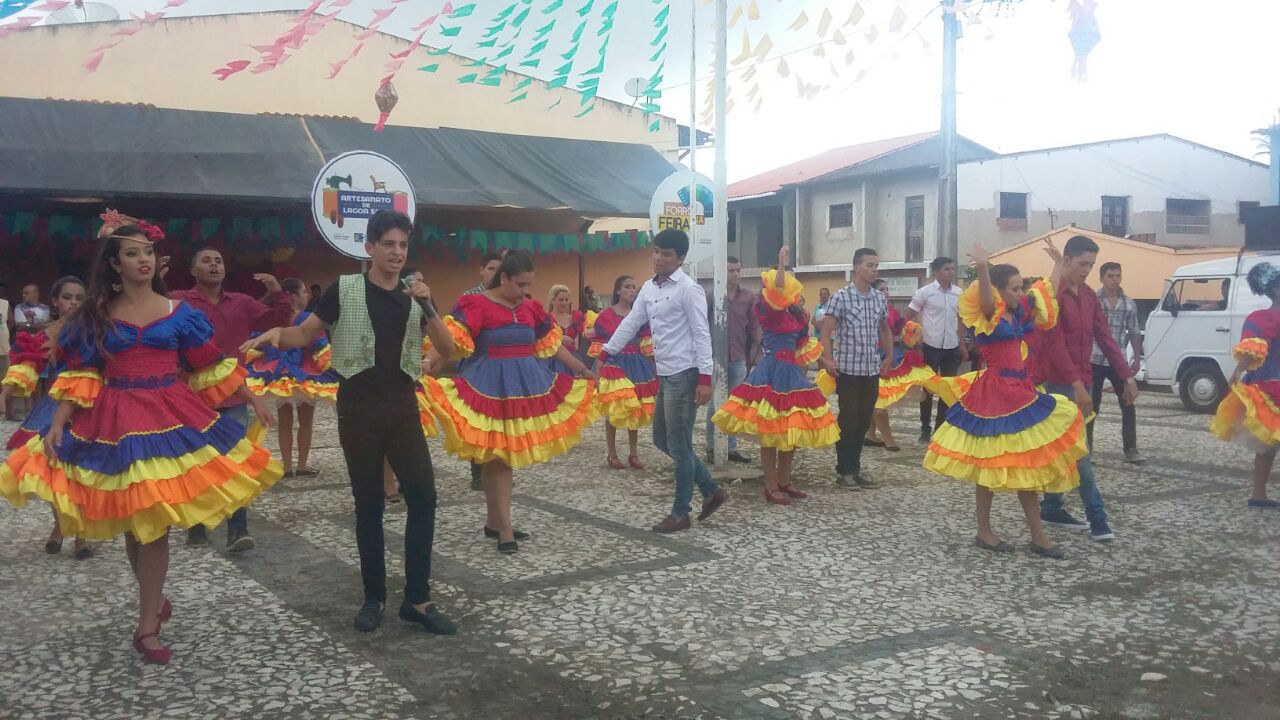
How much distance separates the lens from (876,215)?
32625mm

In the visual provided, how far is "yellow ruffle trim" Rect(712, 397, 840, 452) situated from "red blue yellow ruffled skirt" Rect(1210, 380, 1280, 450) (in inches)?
104

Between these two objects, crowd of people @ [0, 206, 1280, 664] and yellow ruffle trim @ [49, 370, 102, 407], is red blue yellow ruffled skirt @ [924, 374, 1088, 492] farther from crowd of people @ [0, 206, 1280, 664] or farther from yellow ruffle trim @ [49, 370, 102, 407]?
yellow ruffle trim @ [49, 370, 102, 407]

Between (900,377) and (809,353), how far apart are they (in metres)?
2.33

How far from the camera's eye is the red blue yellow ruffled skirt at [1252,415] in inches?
273

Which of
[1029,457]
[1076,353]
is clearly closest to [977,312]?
[1029,457]

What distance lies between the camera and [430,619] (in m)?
4.55

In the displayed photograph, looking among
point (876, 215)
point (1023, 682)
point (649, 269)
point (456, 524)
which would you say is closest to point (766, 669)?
point (1023, 682)

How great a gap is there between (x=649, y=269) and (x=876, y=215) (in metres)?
12.3

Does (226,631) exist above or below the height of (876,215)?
below

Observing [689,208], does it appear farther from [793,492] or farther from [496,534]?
[496,534]

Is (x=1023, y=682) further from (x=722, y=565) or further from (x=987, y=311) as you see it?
(x=987, y=311)

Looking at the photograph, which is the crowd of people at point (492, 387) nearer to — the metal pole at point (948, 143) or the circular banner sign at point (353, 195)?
the circular banner sign at point (353, 195)

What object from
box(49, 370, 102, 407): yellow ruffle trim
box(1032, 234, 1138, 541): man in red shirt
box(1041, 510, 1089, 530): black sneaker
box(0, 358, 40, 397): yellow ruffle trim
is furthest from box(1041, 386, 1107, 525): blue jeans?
box(0, 358, 40, 397): yellow ruffle trim

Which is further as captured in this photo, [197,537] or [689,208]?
[689,208]
